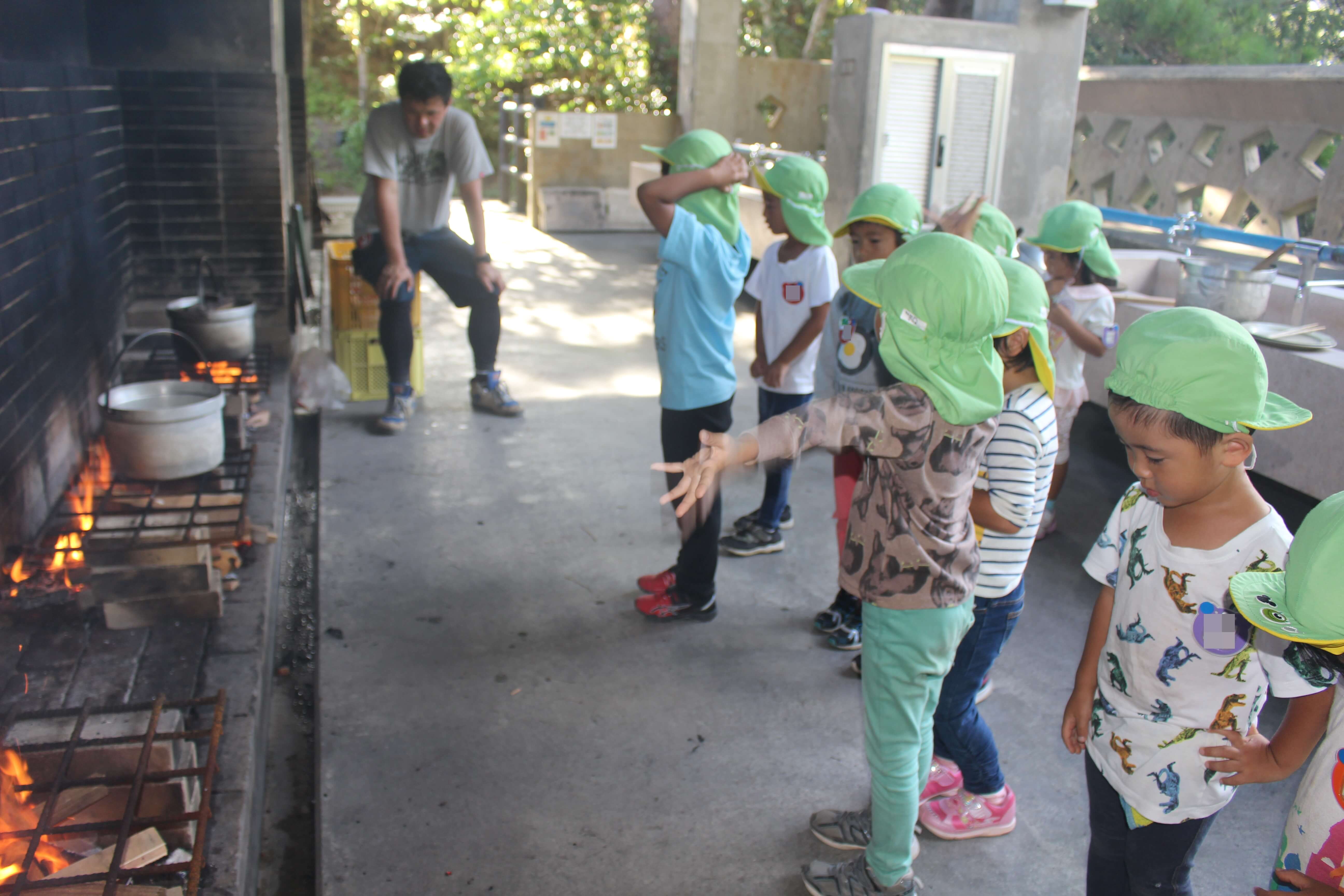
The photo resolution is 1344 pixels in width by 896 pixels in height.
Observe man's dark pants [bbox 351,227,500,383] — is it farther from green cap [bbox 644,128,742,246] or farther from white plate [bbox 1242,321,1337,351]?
white plate [bbox 1242,321,1337,351]

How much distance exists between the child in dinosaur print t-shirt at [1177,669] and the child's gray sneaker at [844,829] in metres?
0.76

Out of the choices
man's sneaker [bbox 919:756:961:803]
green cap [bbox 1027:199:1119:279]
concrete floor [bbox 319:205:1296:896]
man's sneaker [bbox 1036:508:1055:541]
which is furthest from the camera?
man's sneaker [bbox 1036:508:1055:541]

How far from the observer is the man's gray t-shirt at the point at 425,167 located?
506 centimetres

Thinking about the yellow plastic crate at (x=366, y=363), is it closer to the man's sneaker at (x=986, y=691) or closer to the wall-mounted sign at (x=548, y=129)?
the man's sneaker at (x=986, y=691)

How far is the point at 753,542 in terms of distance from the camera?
156 inches

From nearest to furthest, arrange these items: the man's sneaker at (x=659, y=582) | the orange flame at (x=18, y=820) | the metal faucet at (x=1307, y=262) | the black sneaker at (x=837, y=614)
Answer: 1. the orange flame at (x=18, y=820)
2. the black sneaker at (x=837, y=614)
3. the man's sneaker at (x=659, y=582)
4. the metal faucet at (x=1307, y=262)

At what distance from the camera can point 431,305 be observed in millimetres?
8234

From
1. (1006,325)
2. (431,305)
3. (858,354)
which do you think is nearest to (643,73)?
(431,305)

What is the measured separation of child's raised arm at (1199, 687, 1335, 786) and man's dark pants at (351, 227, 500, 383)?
14.5ft

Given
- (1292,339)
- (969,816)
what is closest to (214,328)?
(969,816)

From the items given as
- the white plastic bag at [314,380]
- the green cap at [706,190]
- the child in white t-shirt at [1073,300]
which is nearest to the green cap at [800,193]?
the green cap at [706,190]

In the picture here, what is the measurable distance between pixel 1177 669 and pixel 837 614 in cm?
172

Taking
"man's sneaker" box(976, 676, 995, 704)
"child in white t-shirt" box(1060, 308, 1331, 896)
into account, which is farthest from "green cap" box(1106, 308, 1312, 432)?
"man's sneaker" box(976, 676, 995, 704)

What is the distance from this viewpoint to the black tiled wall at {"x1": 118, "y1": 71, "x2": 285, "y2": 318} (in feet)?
16.3
